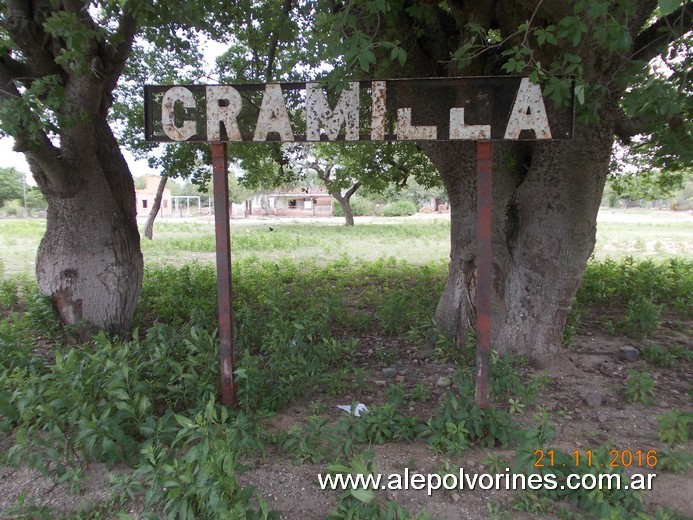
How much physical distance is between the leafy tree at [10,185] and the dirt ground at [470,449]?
5278 cm

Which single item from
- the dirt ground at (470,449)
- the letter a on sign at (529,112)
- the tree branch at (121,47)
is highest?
the tree branch at (121,47)

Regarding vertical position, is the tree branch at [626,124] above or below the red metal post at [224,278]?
above

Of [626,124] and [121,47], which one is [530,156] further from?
[121,47]

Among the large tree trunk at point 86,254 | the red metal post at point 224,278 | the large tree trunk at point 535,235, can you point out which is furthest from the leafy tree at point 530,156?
the large tree trunk at point 86,254

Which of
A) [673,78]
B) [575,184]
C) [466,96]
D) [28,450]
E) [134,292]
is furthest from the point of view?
[134,292]

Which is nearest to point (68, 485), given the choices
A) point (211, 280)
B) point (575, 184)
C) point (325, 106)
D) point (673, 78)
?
point (325, 106)

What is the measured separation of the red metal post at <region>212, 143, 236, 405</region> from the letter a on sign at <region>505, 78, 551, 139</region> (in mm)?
2072

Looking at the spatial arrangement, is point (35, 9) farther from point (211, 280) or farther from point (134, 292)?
point (211, 280)

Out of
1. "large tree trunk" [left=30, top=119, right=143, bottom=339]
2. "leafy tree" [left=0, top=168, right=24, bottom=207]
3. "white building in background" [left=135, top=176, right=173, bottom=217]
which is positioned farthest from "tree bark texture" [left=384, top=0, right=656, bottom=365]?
"white building in background" [left=135, top=176, right=173, bottom=217]

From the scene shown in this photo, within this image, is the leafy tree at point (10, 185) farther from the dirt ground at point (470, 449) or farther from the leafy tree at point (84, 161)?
A: the dirt ground at point (470, 449)

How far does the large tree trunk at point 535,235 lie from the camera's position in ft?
15.1

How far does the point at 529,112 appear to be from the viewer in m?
3.35

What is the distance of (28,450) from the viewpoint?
9.38 ft

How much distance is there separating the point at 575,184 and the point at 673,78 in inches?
43.9
